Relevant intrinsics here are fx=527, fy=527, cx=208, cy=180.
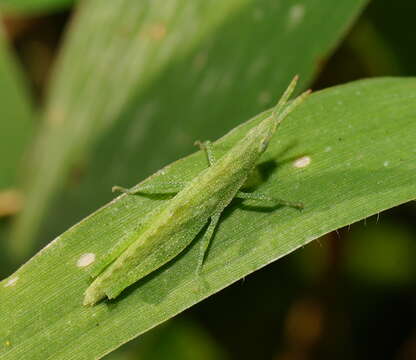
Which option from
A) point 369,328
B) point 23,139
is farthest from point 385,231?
point 23,139

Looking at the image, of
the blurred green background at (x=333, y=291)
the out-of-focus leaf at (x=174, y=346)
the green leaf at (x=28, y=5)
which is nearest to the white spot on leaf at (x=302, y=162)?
the blurred green background at (x=333, y=291)

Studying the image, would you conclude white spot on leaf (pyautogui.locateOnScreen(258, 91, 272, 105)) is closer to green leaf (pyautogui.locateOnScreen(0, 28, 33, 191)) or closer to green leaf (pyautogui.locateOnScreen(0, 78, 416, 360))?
green leaf (pyautogui.locateOnScreen(0, 78, 416, 360))

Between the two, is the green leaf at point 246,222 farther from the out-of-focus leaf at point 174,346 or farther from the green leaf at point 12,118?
the green leaf at point 12,118

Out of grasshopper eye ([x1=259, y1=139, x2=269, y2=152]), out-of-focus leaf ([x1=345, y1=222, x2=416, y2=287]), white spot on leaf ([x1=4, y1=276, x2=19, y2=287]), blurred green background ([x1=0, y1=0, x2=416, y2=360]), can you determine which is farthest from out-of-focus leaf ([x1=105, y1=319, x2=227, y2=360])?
grasshopper eye ([x1=259, y1=139, x2=269, y2=152])

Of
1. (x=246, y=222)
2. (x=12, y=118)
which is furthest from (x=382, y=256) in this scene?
(x=12, y=118)

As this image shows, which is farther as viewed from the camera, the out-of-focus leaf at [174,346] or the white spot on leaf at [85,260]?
the out-of-focus leaf at [174,346]

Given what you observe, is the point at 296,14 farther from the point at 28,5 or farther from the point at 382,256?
the point at 28,5

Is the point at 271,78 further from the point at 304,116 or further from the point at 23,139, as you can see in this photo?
the point at 23,139
